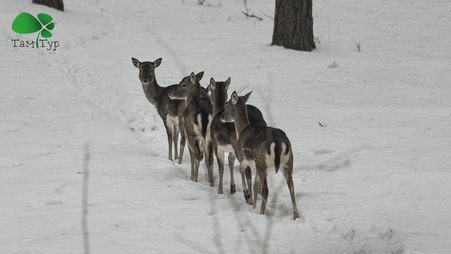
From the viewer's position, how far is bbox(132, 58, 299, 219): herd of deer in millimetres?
7500

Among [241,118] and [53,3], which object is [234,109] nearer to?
[241,118]

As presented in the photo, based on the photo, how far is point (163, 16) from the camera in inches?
832

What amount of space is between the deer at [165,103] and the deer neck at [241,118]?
199 centimetres

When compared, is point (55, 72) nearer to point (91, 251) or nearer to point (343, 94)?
point (343, 94)

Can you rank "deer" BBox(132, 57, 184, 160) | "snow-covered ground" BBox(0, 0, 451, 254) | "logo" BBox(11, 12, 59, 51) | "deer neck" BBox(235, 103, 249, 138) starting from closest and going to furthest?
"snow-covered ground" BBox(0, 0, 451, 254), "deer neck" BBox(235, 103, 249, 138), "deer" BBox(132, 57, 184, 160), "logo" BBox(11, 12, 59, 51)

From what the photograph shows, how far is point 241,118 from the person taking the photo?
8445 millimetres

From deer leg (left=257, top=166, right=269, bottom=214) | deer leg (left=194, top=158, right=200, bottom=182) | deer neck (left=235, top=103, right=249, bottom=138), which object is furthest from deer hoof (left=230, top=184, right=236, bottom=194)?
deer leg (left=257, top=166, right=269, bottom=214)

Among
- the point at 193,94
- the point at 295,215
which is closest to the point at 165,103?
the point at 193,94

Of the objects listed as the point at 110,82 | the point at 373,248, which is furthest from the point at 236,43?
the point at 373,248

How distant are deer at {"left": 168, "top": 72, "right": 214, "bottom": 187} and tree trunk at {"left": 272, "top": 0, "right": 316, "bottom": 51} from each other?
5.92 meters

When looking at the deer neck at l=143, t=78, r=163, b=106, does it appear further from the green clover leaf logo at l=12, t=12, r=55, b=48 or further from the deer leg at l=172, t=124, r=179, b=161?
the green clover leaf logo at l=12, t=12, r=55, b=48

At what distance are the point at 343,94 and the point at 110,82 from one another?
202 inches

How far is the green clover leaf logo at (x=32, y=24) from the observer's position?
721 inches

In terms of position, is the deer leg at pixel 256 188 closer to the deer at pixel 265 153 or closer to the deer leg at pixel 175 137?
the deer at pixel 265 153
